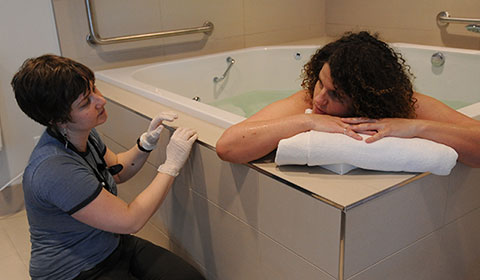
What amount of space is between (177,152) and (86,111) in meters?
0.26

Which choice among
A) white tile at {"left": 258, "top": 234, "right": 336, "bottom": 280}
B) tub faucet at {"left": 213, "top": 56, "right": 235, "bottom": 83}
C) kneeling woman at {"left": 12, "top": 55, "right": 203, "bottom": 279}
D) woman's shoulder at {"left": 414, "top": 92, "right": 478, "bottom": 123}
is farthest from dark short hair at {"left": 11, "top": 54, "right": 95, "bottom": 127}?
tub faucet at {"left": 213, "top": 56, "right": 235, "bottom": 83}

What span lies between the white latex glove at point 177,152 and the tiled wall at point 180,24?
1.20 metres

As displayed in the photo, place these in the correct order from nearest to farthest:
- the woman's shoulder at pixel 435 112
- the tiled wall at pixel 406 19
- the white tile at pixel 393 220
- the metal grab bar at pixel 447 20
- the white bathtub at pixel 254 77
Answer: the white tile at pixel 393 220
the woman's shoulder at pixel 435 112
the white bathtub at pixel 254 77
the metal grab bar at pixel 447 20
the tiled wall at pixel 406 19

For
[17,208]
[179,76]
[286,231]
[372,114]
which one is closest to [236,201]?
[286,231]

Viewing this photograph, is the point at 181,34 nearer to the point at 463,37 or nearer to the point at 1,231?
the point at 1,231

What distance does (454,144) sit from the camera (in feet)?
3.28

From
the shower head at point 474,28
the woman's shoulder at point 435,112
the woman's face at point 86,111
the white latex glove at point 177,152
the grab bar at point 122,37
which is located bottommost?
the white latex glove at point 177,152

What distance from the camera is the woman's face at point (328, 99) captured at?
3.55ft

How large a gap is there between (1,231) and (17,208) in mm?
200

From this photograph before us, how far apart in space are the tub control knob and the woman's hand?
1326 millimetres

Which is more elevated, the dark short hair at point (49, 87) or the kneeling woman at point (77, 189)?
the dark short hair at point (49, 87)

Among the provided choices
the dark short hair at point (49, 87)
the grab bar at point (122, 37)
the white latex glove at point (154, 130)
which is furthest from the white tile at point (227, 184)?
the grab bar at point (122, 37)

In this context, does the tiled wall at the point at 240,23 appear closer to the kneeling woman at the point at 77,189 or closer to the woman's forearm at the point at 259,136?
the kneeling woman at the point at 77,189

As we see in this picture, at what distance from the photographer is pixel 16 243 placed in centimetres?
184
